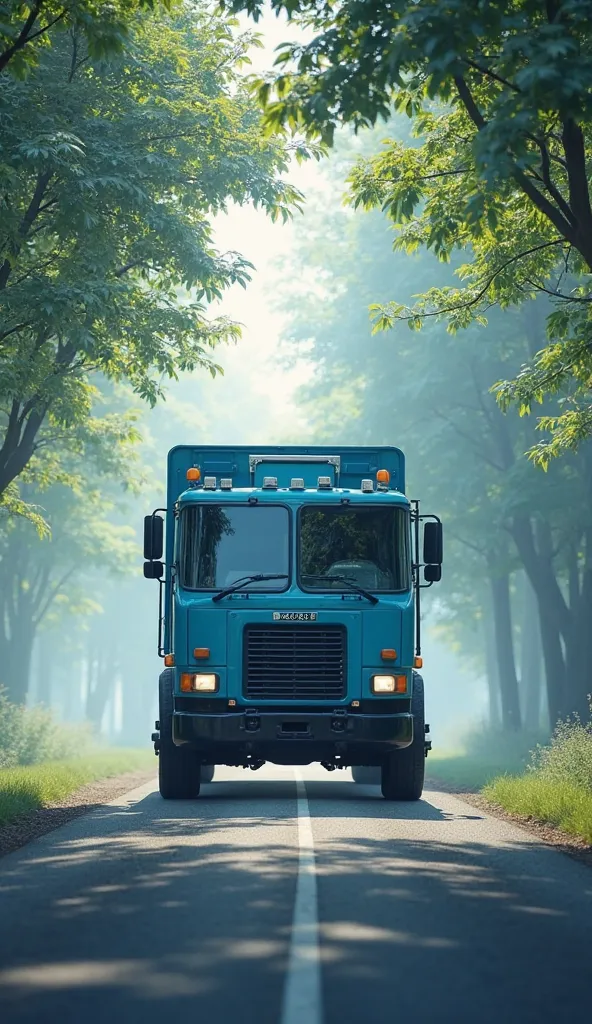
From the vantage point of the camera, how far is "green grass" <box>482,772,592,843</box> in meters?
13.9

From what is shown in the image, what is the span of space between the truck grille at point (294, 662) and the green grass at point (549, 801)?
8.29 feet

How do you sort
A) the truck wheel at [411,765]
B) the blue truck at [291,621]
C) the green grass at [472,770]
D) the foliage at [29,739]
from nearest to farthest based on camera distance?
the blue truck at [291,621]
the truck wheel at [411,765]
the green grass at [472,770]
the foliage at [29,739]

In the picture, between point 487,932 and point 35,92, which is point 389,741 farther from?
point 35,92

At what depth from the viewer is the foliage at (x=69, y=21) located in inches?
495

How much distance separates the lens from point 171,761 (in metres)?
17.0

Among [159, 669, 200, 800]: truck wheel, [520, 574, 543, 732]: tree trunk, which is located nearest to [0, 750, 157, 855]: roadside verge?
[159, 669, 200, 800]: truck wheel

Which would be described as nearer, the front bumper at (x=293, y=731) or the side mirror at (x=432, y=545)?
the front bumper at (x=293, y=731)

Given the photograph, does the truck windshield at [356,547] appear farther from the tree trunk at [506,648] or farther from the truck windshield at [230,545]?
the tree trunk at [506,648]

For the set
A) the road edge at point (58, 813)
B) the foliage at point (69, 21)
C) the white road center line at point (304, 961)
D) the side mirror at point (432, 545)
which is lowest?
the white road center line at point (304, 961)

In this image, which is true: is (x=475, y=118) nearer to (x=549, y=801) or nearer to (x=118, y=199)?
(x=118, y=199)

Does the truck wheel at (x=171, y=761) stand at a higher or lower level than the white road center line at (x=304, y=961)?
higher

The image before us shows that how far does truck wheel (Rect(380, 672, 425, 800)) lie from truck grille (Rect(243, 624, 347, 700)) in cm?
147

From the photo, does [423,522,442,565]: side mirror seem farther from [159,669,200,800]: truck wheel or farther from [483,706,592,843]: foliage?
[159,669,200,800]: truck wheel

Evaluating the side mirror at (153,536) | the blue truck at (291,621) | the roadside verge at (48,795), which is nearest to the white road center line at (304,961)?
the roadside verge at (48,795)
